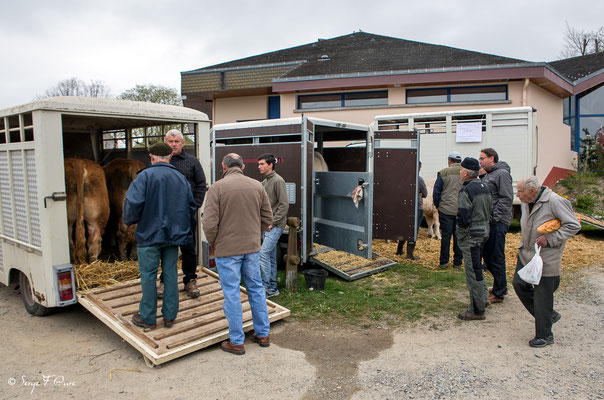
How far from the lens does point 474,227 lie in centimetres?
526

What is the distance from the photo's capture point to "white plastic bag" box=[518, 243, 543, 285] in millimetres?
4336

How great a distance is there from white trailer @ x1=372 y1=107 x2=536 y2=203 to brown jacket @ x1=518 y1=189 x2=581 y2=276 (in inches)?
244

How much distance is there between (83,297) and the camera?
504 cm

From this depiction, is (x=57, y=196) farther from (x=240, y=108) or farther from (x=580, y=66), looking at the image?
(x=580, y=66)

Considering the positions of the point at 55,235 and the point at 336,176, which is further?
the point at 336,176

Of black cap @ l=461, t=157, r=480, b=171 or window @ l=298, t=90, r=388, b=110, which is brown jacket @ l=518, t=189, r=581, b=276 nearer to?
black cap @ l=461, t=157, r=480, b=171

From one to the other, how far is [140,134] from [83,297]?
3.40m

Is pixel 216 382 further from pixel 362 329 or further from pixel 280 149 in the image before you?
pixel 280 149

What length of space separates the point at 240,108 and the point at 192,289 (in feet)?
44.0

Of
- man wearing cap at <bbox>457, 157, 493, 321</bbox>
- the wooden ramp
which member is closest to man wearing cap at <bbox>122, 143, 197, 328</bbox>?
the wooden ramp

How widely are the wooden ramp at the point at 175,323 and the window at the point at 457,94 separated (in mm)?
10987

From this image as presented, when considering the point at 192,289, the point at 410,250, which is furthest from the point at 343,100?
the point at 192,289

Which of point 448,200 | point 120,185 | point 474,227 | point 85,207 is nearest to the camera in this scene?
point 474,227

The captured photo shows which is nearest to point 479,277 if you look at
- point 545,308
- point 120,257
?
point 545,308
